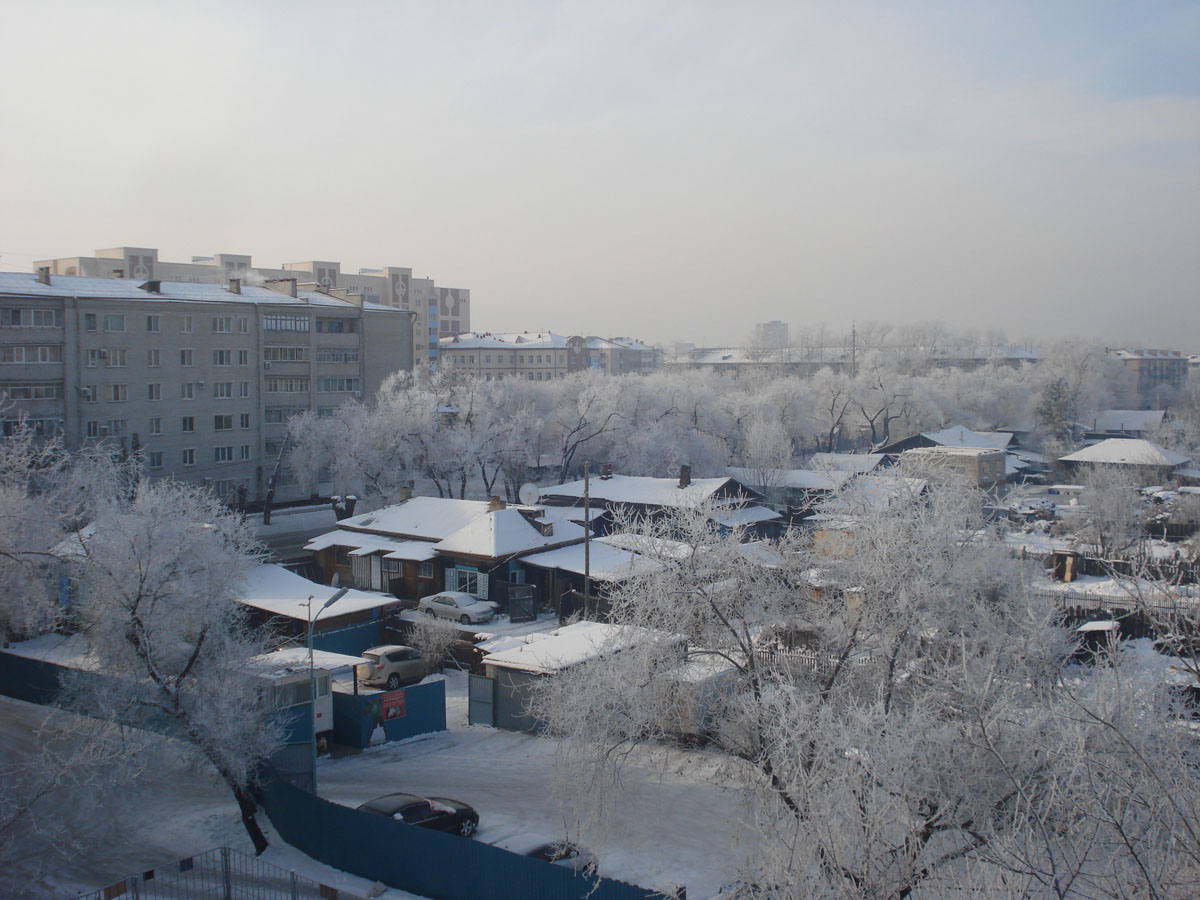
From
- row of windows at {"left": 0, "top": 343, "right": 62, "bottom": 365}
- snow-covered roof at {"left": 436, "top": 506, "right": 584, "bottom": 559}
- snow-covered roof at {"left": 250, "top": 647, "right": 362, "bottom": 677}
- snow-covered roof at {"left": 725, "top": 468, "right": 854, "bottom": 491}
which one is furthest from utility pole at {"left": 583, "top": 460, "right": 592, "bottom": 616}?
row of windows at {"left": 0, "top": 343, "right": 62, "bottom": 365}

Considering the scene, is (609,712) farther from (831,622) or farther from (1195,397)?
(1195,397)

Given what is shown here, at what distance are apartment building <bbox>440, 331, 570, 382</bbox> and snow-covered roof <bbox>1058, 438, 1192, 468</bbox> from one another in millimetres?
52968

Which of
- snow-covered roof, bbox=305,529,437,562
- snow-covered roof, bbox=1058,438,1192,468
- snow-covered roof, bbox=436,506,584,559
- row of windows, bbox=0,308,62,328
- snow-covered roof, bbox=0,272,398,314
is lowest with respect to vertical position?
snow-covered roof, bbox=305,529,437,562

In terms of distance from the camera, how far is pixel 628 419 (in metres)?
49.0

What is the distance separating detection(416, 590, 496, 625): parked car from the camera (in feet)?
80.1

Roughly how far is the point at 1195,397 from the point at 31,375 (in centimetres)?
8358

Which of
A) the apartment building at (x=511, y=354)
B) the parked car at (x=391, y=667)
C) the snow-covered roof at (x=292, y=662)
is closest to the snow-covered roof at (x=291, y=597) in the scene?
the parked car at (x=391, y=667)

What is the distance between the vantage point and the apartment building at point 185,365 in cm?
3728

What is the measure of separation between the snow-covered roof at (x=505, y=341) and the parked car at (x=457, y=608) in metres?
73.0

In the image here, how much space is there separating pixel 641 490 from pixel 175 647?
77.6ft

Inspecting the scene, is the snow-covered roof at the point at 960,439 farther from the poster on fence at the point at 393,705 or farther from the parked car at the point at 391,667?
the poster on fence at the point at 393,705

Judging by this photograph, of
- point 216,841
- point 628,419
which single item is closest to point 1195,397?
point 628,419

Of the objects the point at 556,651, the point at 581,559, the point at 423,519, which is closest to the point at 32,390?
the point at 423,519

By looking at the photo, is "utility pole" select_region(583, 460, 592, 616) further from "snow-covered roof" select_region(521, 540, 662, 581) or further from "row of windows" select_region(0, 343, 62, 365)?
"row of windows" select_region(0, 343, 62, 365)
